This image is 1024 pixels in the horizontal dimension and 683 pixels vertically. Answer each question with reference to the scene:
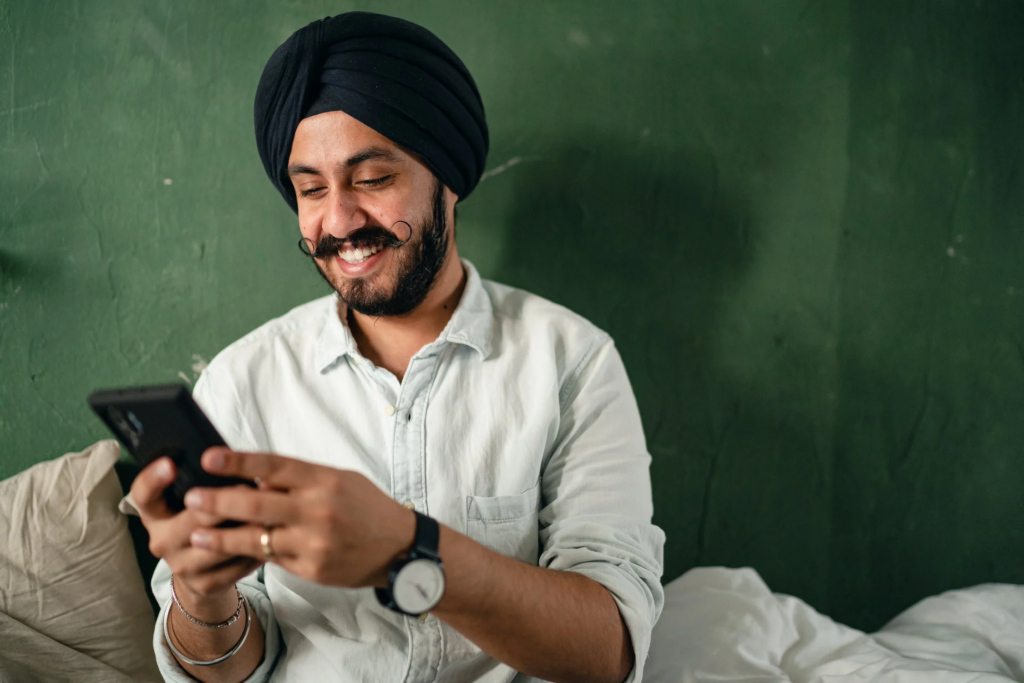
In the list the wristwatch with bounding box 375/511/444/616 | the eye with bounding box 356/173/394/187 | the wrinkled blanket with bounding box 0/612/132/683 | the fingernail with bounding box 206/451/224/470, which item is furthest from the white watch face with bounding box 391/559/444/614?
the wrinkled blanket with bounding box 0/612/132/683

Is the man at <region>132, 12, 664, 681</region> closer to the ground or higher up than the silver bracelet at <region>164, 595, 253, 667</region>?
higher up

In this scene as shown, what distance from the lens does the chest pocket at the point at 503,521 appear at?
1086 millimetres

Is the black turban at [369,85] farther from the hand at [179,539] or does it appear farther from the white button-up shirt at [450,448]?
the hand at [179,539]

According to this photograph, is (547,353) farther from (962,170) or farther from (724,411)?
(962,170)

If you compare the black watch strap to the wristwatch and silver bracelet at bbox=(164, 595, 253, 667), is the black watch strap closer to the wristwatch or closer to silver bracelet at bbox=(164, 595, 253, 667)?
the wristwatch

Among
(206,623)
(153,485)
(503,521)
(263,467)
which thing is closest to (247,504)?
(263,467)

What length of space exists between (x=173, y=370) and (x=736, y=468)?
3.99ft

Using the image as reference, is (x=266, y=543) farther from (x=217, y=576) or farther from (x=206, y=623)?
(x=206, y=623)

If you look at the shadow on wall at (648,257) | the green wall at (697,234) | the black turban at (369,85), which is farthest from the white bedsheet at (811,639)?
the black turban at (369,85)

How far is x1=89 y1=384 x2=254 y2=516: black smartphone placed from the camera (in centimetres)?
68

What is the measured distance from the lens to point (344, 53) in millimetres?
1056

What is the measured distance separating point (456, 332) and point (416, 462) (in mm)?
222

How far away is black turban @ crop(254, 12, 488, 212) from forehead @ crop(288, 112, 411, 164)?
14 millimetres

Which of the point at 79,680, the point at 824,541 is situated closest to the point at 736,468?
the point at 824,541
